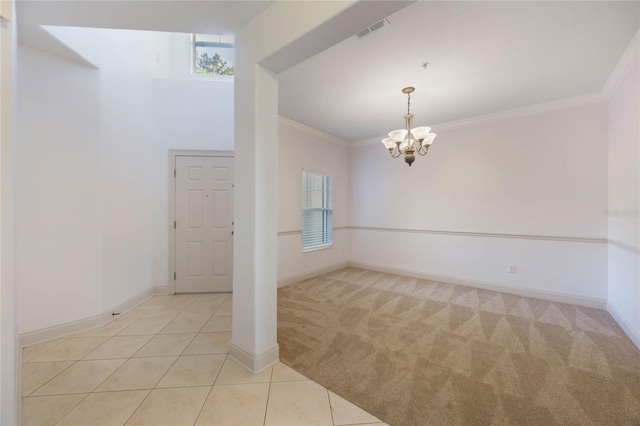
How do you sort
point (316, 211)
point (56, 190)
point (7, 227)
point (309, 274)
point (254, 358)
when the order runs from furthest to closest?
point (316, 211) → point (309, 274) → point (56, 190) → point (254, 358) → point (7, 227)

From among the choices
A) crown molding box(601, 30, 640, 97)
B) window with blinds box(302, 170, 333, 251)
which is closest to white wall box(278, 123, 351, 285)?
window with blinds box(302, 170, 333, 251)

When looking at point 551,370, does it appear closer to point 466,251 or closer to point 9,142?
point 466,251

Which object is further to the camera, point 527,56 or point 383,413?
point 527,56

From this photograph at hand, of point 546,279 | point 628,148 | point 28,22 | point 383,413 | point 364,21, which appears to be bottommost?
point 383,413

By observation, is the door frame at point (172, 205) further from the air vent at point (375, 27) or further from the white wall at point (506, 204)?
the white wall at point (506, 204)

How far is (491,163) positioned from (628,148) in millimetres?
1402

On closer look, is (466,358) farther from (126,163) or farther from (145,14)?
(126,163)

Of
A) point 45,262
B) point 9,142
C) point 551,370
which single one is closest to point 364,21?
point 9,142

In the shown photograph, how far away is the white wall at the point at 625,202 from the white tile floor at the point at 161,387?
2.99 metres

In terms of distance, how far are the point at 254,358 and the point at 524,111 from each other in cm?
461

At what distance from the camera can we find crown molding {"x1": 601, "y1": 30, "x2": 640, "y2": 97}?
7.02ft

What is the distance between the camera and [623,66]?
240 centimetres

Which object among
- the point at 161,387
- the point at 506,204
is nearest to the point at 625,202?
the point at 506,204

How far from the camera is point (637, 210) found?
7.62 feet
